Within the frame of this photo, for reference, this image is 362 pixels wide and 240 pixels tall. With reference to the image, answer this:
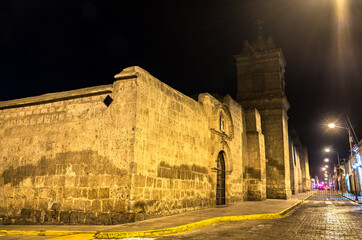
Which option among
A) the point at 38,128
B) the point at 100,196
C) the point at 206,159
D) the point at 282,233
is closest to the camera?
the point at 282,233

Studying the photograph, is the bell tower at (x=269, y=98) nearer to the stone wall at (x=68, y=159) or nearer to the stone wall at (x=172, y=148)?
the stone wall at (x=172, y=148)

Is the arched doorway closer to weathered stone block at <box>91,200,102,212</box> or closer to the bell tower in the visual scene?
weathered stone block at <box>91,200,102,212</box>

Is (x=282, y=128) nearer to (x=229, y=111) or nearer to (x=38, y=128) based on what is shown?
(x=229, y=111)

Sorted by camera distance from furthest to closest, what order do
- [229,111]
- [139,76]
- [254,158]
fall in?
[254,158] < [229,111] < [139,76]

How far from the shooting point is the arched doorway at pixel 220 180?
13508 mm

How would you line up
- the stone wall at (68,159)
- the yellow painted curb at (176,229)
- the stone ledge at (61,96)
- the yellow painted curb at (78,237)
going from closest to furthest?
the yellow painted curb at (78,237), the yellow painted curb at (176,229), the stone wall at (68,159), the stone ledge at (61,96)

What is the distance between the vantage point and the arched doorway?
44.3 ft

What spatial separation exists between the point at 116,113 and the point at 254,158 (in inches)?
489

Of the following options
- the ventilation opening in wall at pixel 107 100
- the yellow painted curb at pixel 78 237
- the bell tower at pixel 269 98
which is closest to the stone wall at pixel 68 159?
the ventilation opening in wall at pixel 107 100

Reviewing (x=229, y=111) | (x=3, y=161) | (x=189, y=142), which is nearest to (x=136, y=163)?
(x=189, y=142)

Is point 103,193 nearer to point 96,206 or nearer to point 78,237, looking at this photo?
point 96,206

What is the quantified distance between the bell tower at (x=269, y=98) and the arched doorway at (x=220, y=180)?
7.70 meters

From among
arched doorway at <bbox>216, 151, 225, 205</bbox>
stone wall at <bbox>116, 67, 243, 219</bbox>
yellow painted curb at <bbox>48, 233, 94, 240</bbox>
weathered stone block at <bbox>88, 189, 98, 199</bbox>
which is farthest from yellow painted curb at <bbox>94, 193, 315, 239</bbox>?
arched doorway at <bbox>216, 151, 225, 205</bbox>

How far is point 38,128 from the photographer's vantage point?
9.26 m
